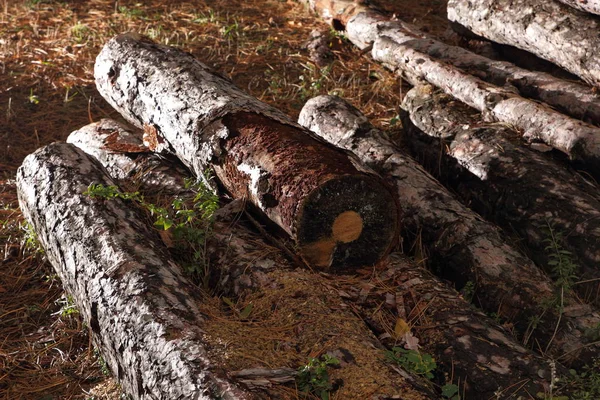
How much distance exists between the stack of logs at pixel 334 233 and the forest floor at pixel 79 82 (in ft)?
1.18

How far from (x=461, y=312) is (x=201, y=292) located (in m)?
1.27

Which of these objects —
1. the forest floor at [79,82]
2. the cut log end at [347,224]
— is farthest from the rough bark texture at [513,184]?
the cut log end at [347,224]

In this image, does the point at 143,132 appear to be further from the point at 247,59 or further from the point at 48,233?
the point at 247,59

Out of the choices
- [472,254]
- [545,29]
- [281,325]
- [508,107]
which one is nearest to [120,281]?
[281,325]

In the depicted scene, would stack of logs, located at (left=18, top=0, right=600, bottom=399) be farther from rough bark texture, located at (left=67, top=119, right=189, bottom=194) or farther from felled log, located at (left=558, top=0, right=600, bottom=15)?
felled log, located at (left=558, top=0, right=600, bottom=15)

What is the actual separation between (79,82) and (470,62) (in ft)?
11.5

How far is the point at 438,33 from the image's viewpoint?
7.19 m

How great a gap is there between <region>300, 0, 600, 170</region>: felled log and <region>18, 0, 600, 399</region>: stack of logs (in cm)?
2

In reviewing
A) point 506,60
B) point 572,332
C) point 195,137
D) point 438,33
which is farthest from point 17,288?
point 438,33

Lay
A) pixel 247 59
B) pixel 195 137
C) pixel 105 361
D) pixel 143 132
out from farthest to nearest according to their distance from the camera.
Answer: pixel 247 59 → pixel 143 132 → pixel 195 137 → pixel 105 361

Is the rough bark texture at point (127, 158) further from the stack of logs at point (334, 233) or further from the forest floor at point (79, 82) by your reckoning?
the forest floor at point (79, 82)

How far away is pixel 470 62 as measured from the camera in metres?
5.71

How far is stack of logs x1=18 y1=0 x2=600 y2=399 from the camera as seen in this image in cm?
313

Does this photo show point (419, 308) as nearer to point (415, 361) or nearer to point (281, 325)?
point (415, 361)
